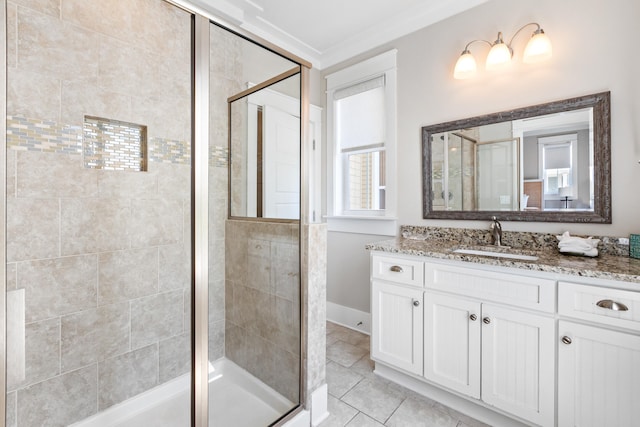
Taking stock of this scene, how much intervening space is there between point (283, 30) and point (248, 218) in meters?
1.90

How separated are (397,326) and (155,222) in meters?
1.75

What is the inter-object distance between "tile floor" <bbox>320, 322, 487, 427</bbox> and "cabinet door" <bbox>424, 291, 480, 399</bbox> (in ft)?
0.56

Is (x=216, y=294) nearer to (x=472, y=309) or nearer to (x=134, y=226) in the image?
(x=134, y=226)

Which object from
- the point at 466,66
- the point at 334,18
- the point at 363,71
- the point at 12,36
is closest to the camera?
the point at 12,36

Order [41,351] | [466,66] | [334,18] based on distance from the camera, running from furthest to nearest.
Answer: [334,18] < [466,66] < [41,351]

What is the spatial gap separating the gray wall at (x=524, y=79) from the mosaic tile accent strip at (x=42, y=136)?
2.28 meters

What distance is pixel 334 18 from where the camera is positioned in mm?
2463

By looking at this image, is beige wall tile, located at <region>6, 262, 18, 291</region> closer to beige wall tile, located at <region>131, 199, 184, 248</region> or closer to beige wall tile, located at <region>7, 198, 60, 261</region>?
beige wall tile, located at <region>7, 198, 60, 261</region>

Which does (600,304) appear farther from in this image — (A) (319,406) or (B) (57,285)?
(B) (57,285)

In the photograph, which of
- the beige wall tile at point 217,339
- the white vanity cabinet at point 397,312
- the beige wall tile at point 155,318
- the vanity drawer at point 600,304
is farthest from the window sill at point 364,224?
the beige wall tile at point 155,318

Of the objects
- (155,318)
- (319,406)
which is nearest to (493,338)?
(319,406)

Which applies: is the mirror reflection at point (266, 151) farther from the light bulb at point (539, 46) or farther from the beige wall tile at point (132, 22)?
the light bulb at point (539, 46)

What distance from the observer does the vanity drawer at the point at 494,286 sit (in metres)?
1.38

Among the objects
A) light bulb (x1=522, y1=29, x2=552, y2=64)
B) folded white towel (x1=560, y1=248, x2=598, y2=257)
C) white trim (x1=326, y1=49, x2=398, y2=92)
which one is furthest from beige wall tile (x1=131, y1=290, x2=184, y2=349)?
light bulb (x1=522, y1=29, x2=552, y2=64)
